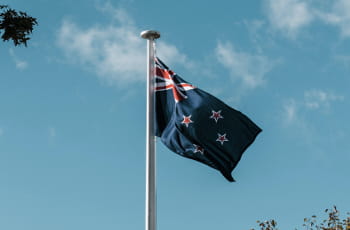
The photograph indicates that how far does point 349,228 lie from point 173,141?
37.0 ft

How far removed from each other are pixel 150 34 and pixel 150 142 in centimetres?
231

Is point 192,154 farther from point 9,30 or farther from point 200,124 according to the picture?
point 9,30

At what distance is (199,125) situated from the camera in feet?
41.5

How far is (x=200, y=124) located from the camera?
12680 millimetres

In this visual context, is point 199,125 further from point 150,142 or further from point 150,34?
point 150,34

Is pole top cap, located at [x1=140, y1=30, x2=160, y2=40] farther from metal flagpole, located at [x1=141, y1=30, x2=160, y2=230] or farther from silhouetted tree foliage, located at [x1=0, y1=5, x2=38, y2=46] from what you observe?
silhouetted tree foliage, located at [x1=0, y1=5, x2=38, y2=46]

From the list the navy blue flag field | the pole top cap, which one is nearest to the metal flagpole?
the pole top cap

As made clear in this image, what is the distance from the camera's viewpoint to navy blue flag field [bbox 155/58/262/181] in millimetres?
12430

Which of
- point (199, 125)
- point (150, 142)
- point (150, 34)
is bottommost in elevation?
point (150, 142)

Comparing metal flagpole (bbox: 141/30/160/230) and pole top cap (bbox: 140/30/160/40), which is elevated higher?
pole top cap (bbox: 140/30/160/40)

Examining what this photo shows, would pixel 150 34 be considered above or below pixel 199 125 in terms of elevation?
above

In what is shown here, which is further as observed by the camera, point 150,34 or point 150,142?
point 150,34

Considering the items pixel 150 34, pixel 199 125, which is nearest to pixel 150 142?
pixel 199 125

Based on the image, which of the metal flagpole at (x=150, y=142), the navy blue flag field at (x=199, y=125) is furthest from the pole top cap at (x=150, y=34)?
the navy blue flag field at (x=199, y=125)
